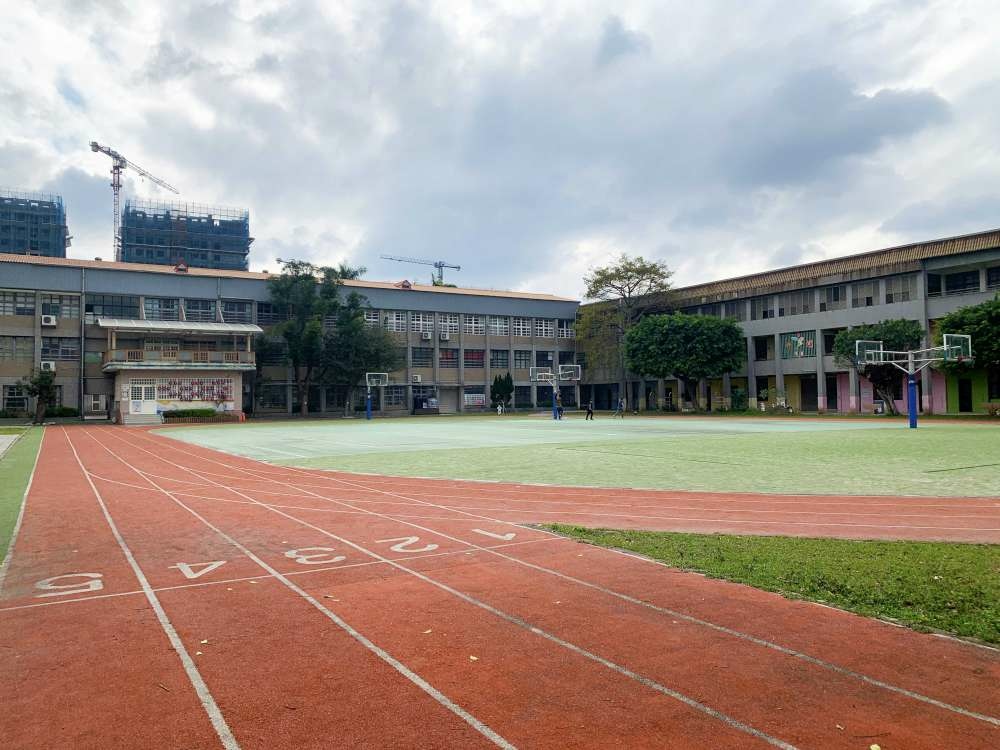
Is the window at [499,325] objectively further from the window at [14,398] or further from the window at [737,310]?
the window at [14,398]

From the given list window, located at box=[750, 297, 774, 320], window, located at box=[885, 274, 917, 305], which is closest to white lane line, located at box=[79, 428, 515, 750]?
window, located at box=[885, 274, 917, 305]

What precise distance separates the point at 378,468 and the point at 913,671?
13.8 m

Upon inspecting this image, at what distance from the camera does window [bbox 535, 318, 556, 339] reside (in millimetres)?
72375

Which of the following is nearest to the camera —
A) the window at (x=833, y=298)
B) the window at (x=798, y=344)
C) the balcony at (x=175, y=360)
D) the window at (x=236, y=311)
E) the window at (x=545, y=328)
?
the balcony at (x=175, y=360)

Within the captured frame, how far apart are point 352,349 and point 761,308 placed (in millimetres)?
34062

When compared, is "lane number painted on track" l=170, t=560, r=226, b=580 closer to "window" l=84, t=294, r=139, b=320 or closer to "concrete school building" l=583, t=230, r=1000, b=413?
"concrete school building" l=583, t=230, r=1000, b=413

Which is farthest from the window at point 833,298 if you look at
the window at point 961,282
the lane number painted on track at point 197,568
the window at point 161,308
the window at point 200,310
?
the lane number painted on track at point 197,568

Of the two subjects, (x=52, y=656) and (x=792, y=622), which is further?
(x=792, y=622)

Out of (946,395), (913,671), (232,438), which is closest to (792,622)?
(913,671)

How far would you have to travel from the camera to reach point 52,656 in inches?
201

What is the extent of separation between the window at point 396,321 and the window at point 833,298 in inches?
1406

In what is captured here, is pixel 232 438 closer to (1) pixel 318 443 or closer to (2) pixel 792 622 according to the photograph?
(1) pixel 318 443

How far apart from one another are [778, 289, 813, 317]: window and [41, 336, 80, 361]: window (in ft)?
178

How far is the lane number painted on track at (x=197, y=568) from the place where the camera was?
7.35m
